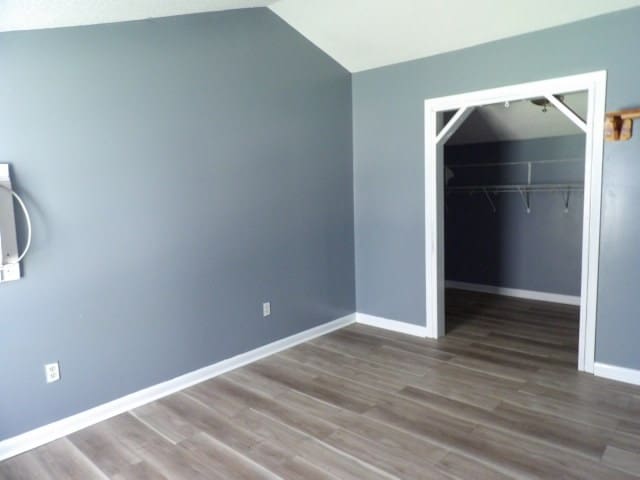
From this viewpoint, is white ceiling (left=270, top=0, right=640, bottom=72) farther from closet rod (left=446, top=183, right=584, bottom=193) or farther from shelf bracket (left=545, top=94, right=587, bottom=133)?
closet rod (left=446, top=183, right=584, bottom=193)

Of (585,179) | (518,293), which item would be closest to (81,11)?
(585,179)

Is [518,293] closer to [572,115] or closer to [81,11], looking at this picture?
[572,115]

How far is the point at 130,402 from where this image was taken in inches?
118

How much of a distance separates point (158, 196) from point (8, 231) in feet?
2.94

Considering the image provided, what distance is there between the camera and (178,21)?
308 centimetres

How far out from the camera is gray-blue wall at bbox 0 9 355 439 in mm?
2543

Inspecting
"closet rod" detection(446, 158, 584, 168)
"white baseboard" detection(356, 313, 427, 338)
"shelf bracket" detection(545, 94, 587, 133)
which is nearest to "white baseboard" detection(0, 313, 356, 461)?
"white baseboard" detection(356, 313, 427, 338)

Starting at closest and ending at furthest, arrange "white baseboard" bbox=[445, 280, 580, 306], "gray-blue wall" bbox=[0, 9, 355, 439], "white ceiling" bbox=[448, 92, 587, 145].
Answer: "gray-blue wall" bbox=[0, 9, 355, 439], "white ceiling" bbox=[448, 92, 587, 145], "white baseboard" bbox=[445, 280, 580, 306]

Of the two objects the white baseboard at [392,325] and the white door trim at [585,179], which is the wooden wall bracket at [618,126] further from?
the white baseboard at [392,325]

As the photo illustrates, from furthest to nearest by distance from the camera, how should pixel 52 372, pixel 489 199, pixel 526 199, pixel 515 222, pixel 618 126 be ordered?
1. pixel 489 199
2. pixel 515 222
3. pixel 526 199
4. pixel 618 126
5. pixel 52 372

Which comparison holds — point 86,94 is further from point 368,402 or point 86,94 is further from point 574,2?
point 574,2

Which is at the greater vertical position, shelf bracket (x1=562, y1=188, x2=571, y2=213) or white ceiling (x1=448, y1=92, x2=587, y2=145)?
white ceiling (x1=448, y1=92, x2=587, y2=145)

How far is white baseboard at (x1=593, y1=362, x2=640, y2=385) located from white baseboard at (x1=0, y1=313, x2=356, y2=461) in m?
2.29

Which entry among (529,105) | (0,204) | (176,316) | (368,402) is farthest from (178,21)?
(529,105)
